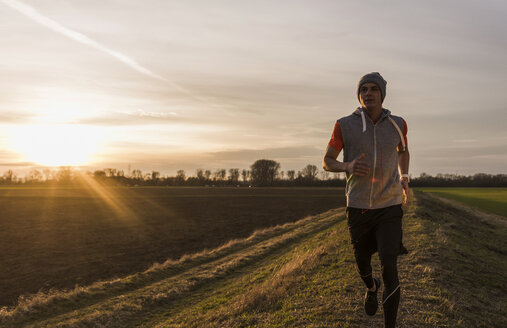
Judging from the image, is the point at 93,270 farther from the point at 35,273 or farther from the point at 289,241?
the point at 289,241

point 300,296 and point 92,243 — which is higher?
point 300,296

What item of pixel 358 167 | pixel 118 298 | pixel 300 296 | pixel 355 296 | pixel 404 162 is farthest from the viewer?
pixel 118 298

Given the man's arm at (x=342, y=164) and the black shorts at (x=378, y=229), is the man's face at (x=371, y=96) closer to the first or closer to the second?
the man's arm at (x=342, y=164)

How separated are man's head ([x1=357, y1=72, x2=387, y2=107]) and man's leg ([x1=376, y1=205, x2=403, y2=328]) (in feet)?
3.92

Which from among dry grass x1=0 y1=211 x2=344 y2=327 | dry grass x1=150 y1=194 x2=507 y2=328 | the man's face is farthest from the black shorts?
dry grass x1=0 y1=211 x2=344 y2=327

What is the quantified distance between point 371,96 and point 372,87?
0.40 ft

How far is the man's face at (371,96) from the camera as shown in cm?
399

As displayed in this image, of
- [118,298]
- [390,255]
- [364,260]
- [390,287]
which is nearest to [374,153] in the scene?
[390,255]

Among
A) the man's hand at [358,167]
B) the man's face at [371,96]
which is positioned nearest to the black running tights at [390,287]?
the man's hand at [358,167]

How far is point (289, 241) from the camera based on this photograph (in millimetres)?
20891

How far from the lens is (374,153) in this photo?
3.93m

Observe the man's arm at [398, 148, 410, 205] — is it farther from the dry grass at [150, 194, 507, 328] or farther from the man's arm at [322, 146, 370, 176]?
the dry grass at [150, 194, 507, 328]

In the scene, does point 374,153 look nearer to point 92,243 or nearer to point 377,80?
point 377,80

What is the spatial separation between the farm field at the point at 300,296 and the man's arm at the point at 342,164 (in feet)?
7.92
